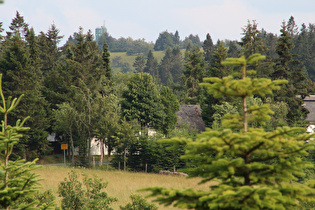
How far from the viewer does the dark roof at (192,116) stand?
56156 millimetres

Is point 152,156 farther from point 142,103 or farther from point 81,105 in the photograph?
point 81,105

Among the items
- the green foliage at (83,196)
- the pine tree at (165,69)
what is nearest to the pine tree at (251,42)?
the green foliage at (83,196)

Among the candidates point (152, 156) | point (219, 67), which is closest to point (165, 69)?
point (219, 67)

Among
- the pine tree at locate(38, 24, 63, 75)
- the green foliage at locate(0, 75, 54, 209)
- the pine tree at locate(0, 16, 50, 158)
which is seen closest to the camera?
the green foliage at locate(0, 75, 54, 209)

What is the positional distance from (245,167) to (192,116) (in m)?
52.2

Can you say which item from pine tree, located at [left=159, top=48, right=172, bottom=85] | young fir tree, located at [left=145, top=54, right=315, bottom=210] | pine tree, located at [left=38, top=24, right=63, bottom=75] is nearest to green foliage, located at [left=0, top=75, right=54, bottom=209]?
young fir tree, located at [left=145, top=54, right=315, bottom=210]

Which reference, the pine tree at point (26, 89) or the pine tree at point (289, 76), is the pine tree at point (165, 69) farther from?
the pine tree at point (26, 89)

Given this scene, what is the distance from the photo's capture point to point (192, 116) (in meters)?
58.7

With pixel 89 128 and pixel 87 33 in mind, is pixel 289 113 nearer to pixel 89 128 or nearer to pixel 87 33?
pixel 89 128

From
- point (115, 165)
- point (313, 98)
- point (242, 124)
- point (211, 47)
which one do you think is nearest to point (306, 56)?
point (211, 47)

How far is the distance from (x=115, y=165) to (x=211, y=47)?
3593 inches

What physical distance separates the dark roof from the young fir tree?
1890 inches

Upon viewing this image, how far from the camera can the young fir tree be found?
602 centimetres

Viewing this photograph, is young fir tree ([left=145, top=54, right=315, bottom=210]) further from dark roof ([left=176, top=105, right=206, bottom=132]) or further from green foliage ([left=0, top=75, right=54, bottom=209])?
dark roof ([left=176, top=105, right=206, bottom=132])
